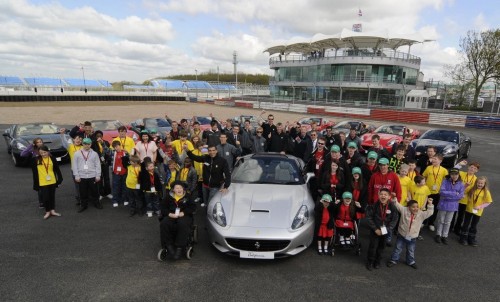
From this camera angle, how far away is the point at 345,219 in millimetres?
A: 4758

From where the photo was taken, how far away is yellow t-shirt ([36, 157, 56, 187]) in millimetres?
5855

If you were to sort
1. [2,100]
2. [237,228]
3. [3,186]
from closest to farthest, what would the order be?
[237,228] < [3,186] < [2,100]

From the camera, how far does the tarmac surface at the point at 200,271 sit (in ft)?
12.4

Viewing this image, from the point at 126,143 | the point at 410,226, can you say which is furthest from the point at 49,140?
the point at 410,226

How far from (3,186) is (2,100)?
49395 mm

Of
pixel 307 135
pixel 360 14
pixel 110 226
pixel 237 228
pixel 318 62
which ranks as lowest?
pixel 110 226

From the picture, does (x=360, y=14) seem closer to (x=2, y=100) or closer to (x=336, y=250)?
(x=336, y=250)

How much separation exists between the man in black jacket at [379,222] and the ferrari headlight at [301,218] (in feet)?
3.20

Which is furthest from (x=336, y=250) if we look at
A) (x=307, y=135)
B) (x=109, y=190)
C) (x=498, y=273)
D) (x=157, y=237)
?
(x=109, y=190)

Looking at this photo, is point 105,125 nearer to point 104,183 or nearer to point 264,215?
point 104,183

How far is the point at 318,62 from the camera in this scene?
51.7m

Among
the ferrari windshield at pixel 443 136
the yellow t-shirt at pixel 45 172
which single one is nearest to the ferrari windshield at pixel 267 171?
the yellow t-shirt at pixel 45 172

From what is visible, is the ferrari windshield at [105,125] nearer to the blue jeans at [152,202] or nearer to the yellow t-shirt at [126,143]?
the yellow t-shirt at [126,143]

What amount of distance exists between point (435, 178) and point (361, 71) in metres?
45.5
